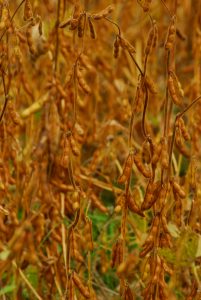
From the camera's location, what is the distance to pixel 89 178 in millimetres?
2078

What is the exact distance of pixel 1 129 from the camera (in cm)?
173

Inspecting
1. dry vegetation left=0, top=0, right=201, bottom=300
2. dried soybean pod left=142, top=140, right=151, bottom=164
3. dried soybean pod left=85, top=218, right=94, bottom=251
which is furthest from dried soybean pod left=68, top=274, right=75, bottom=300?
dried soybean pod left=142, top=140, right=151, bottom=164

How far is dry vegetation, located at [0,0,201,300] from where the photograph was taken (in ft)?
5.02

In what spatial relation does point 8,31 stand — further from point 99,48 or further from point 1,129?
point 99,48

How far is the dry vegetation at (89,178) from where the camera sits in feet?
5.02

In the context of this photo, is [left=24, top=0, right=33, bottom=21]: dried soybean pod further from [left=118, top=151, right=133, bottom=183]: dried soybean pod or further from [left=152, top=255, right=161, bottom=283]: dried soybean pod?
[left=152, top=255, right=161, bottom=283]: dried soybean pod

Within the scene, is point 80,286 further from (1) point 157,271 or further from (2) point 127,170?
(2) point 127,170

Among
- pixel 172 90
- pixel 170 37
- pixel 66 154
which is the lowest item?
pixel 66 154

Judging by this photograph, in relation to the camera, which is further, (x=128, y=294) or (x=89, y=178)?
(x=89, y=178)

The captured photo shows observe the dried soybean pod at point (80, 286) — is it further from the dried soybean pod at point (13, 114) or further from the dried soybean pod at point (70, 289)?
the dried soybean pod at point (13, 114)

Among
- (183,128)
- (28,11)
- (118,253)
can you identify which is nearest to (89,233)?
(118,253)

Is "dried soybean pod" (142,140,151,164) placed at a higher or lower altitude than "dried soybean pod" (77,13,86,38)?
lower

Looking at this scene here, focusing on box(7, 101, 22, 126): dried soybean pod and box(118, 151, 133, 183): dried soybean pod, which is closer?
box(118, 151, 133, 183): dried soybean pod

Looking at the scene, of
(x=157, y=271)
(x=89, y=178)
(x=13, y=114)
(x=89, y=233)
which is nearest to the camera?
(x=157, y=271)
